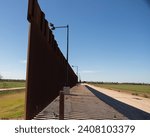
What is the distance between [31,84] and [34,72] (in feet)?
2.30

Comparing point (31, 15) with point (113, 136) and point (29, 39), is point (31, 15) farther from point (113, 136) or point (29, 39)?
point (113, 136)

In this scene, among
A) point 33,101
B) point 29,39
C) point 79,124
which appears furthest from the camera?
point 33,101

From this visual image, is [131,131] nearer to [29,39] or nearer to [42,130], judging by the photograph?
[42,130]

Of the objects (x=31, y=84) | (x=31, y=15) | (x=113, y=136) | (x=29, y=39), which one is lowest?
A: (x=113, y=136)

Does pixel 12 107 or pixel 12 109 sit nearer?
pixel 12 109

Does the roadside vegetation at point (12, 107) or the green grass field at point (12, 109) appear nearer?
the green grass field at point (12, 109)

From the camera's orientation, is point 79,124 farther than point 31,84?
No

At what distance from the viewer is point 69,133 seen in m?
5.71

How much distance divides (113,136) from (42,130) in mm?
1623

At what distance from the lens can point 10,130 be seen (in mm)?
5973

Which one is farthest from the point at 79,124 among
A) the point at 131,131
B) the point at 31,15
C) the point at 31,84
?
the point at 31,15

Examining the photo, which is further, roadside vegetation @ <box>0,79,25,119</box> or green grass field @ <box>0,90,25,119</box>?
roadside vegetation @ <box>0,79,25,119</box>

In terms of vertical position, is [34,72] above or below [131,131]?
above

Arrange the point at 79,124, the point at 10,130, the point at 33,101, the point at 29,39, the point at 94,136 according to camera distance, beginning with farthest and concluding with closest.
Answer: the point at 33,101 → the point at 29,39 → the point at 79,124 → the point at 10,130 → the point at 94,136
